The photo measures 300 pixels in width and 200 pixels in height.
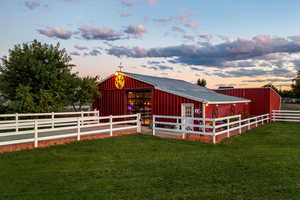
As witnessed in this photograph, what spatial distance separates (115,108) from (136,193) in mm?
12701

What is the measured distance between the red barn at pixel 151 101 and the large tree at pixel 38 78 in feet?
9.12

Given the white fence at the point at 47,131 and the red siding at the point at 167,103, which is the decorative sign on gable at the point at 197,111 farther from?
the white fence at the point at 47,131

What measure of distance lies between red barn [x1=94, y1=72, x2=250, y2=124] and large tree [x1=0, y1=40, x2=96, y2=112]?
2.78m

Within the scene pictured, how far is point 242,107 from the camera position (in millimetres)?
20031

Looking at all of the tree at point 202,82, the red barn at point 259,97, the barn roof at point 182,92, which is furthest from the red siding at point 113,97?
the tree at point 202,82

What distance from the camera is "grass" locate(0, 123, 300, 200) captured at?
4.56 m

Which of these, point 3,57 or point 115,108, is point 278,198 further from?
point 3,57

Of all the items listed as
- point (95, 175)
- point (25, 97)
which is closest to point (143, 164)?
point (95, 175)

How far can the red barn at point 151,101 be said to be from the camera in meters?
13.8

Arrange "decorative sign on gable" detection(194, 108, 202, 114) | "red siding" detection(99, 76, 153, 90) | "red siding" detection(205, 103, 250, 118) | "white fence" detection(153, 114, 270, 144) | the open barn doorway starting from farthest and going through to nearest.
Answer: the open barn doorway
"red siding" detection(99, 76, 153, 90)
"red siding" detection(205, 103, 250, 118)
"decorative sign on gable" detection(194, 108, 202, 114)
"white fence" detection(153, 114, 270, 144)

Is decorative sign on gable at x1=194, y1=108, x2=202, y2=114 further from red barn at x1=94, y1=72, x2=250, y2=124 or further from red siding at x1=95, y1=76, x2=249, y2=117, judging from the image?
red siding at x1=95, y1=76, x2=249, y2=117

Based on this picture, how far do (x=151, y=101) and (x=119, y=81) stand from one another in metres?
3.10

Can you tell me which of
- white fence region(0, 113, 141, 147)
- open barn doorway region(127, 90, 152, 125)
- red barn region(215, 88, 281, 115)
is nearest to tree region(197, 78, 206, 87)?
red barn region(215, 88, 281, 115)

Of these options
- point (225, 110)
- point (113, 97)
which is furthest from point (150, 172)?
point (225, 110)
